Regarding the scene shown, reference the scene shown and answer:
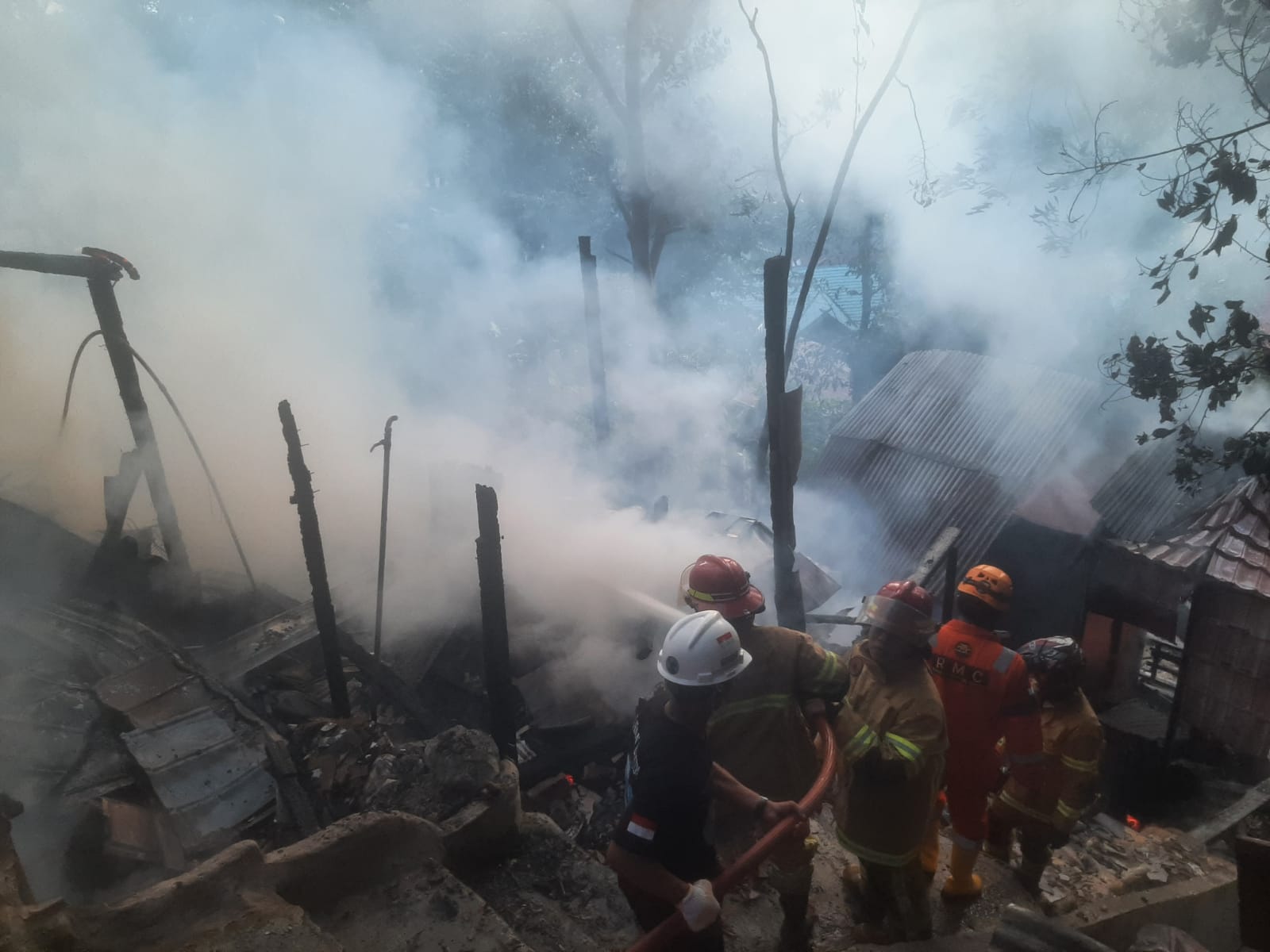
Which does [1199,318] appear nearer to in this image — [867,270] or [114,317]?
[114,317]

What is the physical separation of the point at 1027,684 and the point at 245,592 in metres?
7.62

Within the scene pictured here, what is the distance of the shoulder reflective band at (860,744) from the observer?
2885 mm

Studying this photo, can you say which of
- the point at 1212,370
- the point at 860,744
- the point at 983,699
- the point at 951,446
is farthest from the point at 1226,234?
the point at 951,446

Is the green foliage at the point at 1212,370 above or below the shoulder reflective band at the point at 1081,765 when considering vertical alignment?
above

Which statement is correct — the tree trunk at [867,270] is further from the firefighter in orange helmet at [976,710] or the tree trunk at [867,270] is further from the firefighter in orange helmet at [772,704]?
the firefighter in orange helmet at [772,704]

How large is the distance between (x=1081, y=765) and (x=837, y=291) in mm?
17137

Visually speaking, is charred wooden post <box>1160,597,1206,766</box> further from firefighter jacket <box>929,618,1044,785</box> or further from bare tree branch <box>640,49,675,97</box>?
bare tree branch <box>640,49,675,97</box>

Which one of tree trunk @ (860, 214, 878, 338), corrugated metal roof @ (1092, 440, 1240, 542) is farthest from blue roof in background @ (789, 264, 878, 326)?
corrugated metal roof @ (1092, 440, 1240, 542)

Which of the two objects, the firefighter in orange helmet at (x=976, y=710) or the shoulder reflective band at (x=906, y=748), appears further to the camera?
the firefighter in orange helmet at (x=976, y=710)

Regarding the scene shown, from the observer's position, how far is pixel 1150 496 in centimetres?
776

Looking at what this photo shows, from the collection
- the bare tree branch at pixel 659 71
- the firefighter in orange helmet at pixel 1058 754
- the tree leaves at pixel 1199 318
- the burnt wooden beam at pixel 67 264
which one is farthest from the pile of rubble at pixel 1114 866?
the bare tree branch at pixel 659 71

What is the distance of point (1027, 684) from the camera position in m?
3.62

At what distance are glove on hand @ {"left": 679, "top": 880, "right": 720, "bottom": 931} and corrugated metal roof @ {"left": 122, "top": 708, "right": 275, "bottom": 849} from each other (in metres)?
3.52

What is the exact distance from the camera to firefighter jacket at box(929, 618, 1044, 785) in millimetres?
3580
